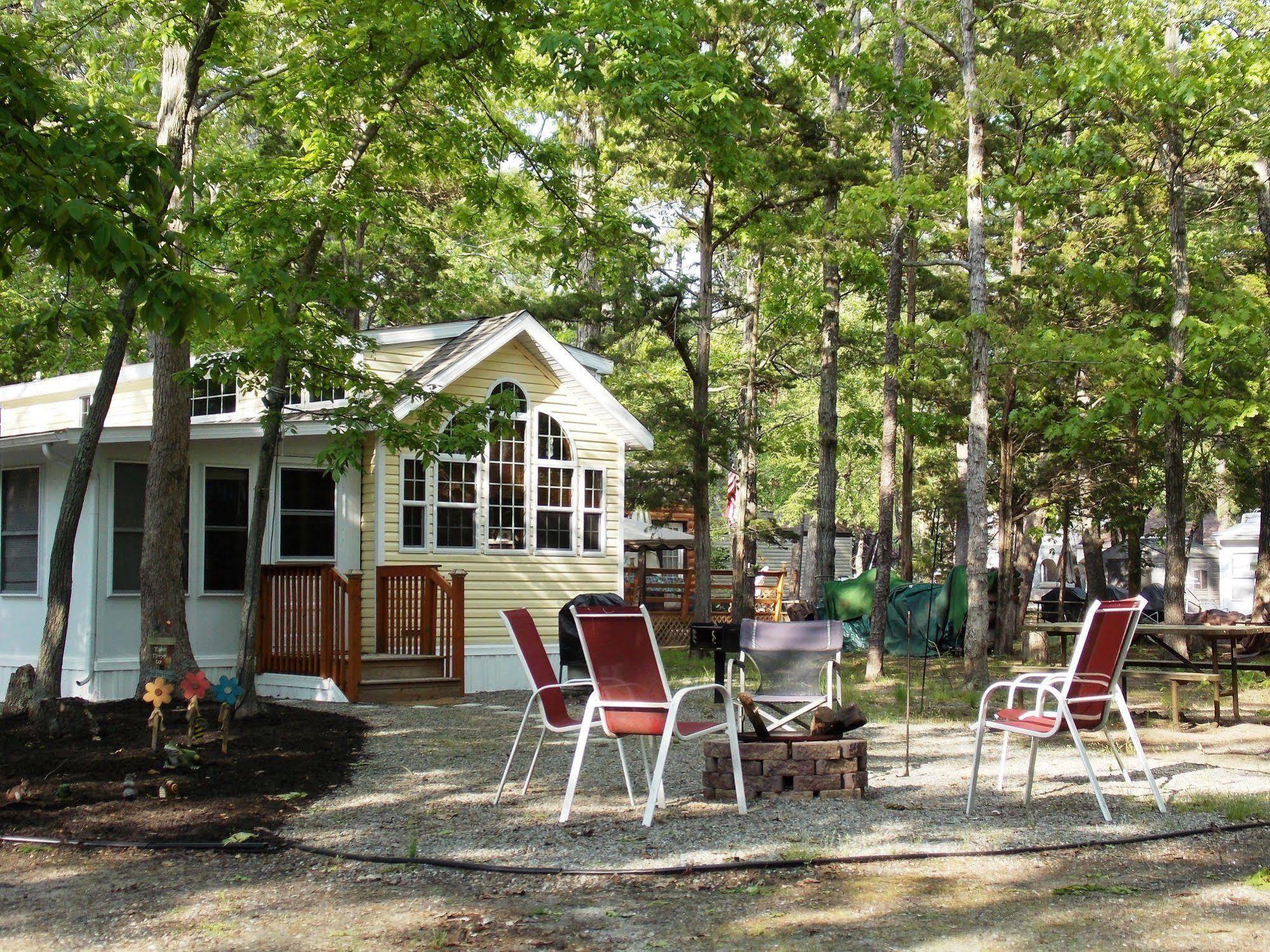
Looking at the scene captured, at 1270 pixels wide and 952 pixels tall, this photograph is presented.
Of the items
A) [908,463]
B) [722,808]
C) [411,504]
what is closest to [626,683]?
[722,808]

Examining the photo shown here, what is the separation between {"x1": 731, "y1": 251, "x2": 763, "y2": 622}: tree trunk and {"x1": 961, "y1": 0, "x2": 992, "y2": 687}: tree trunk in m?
6.06

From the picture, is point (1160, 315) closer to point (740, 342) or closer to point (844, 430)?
point (844, 430)

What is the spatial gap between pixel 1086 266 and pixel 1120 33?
4313 mm

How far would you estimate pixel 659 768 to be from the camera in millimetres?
6512

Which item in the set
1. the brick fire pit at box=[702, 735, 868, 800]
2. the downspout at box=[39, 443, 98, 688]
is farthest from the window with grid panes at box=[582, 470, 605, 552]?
the brick fire pit at box=[702, 735, 868, 800]

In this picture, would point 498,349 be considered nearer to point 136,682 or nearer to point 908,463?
point 136,682

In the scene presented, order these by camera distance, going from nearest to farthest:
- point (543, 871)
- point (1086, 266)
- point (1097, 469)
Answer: point (543, 871) → point (1086, 266) → point (1097, 469)

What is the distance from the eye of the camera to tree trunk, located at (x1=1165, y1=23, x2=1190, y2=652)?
1619cm

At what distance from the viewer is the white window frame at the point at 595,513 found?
51.9 ft

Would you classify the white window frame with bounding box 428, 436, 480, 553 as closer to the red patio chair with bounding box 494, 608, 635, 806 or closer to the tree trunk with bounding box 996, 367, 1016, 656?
the red patio chair with bounding box 494, 608, 635, 806

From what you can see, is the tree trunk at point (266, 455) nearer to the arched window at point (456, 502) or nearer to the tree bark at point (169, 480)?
the tree bark at point (169, 480)

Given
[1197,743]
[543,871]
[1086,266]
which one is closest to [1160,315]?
[1086,266]

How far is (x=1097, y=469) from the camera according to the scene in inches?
838

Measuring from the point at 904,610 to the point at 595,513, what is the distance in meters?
8.18
